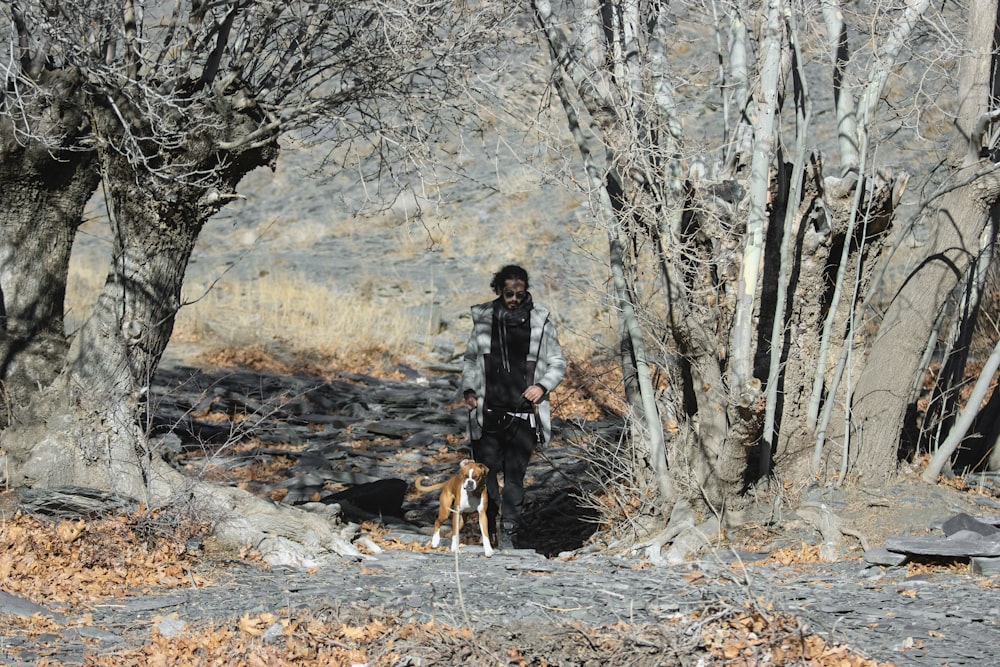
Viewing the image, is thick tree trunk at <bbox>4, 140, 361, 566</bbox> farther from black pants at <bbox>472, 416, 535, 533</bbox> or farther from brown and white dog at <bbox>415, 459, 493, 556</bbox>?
black pants at <bbox>472, 416, 535, 533</bbox>

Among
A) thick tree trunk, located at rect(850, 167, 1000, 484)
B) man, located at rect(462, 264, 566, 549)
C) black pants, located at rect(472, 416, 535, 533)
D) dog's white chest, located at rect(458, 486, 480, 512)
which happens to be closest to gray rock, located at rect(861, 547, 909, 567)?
thick tree trunk, located at rect(850, 167, 1000, 484)

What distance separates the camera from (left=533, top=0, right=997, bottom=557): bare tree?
8.01 m

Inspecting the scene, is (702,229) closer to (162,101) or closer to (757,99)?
(757,99)

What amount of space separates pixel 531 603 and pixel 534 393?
2.01m

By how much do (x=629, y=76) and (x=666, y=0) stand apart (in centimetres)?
240

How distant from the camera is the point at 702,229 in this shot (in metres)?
8.20

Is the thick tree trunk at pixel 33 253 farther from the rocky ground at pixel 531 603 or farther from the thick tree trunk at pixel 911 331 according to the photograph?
the thick tree trunk at pixel 911 331

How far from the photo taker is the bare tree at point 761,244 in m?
8.01

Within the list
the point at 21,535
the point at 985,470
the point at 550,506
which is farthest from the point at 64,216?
the point at 985,470

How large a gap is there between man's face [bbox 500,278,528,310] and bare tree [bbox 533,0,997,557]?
3.21 ft

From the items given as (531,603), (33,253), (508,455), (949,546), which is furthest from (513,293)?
(33,253)

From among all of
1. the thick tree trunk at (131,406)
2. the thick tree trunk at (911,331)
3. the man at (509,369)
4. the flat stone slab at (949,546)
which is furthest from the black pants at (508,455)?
the thick tree trunk at (911,331)

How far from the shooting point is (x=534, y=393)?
7.43 m

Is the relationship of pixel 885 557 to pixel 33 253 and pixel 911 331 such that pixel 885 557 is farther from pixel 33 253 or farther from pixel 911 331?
pixel 33 253
